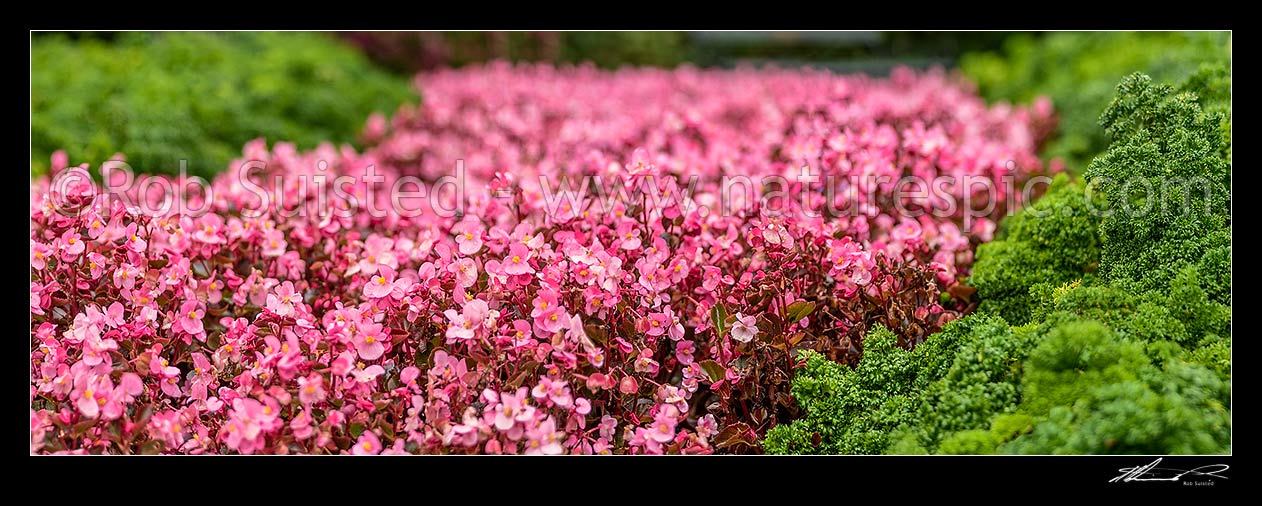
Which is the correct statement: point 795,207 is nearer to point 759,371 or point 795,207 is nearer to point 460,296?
point 759,371

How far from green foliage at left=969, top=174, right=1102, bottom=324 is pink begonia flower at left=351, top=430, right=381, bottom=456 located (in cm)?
157

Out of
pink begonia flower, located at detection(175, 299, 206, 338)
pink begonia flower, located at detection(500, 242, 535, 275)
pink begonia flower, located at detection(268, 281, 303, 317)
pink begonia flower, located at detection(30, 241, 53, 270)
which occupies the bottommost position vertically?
pink begonia flower, located at detection(175, 299, 206, 338)

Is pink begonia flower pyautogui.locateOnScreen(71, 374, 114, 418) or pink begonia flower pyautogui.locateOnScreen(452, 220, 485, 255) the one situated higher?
pink begonia flower pyautogui.locateOnScreen(452, 220, 485, 255)

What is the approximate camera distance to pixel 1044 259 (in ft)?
7.66

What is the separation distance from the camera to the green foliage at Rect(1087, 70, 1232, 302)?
208 centimetres

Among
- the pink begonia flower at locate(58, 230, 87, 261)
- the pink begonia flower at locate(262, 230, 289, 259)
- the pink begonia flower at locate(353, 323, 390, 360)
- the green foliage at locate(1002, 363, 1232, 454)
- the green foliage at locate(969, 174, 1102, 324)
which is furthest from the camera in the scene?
the pink begonia flower at locate(262, 230, 289, 259)

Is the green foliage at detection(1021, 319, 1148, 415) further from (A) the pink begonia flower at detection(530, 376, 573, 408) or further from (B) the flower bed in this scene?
(A) the pink begonia flower at detection(530, 376, 573, 408)

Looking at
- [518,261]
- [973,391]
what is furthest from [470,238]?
[973,391]

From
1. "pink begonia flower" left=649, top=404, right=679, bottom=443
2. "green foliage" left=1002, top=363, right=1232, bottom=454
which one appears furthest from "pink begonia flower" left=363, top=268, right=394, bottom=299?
"green foliage" left=1002, top=363, right=1232, bottom=454

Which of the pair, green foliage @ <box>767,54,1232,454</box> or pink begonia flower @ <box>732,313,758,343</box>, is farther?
pink begonia flower @ <box>732,313,758,343</box>

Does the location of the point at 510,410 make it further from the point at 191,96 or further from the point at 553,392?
the point at 191,96
